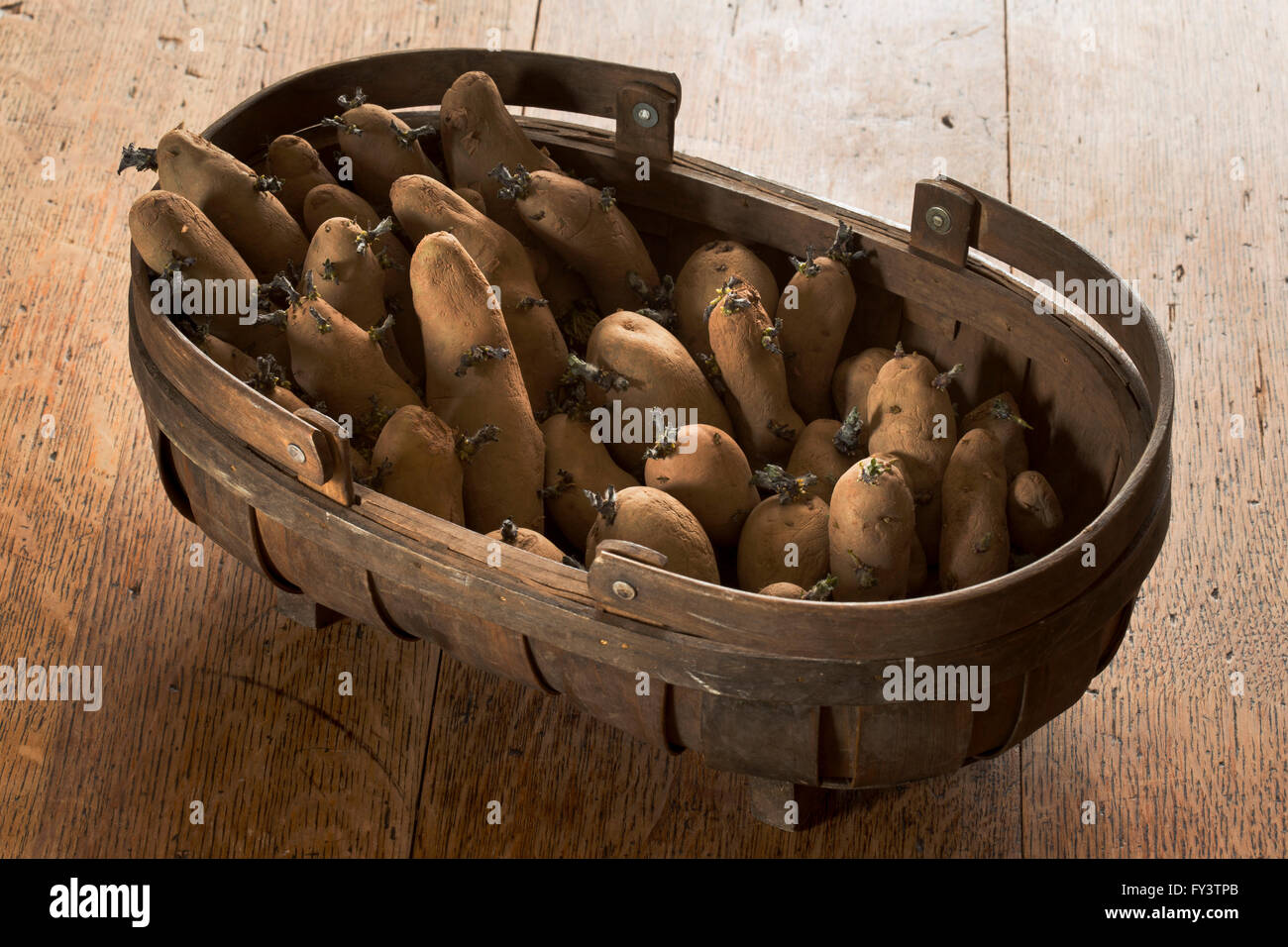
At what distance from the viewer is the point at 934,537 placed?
1400 mm

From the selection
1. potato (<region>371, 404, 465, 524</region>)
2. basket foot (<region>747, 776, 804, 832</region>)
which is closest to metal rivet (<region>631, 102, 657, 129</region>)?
potato (<region>371, 404, 465, 524</region>)

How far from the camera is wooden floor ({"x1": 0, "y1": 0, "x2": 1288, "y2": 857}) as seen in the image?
4.77ft

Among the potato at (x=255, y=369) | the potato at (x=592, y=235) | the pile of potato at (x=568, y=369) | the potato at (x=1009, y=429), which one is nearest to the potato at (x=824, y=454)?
the pile of potato at (x=568, y=369)

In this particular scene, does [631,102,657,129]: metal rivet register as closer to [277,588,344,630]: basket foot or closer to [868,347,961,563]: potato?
[868,347,961,563]: potato

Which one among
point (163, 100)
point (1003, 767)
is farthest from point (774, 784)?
point (163, 100)

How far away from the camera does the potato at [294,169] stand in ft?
5.08

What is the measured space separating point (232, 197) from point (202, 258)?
9 cm

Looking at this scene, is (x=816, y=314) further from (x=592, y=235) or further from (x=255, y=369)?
(x=255, y=369)

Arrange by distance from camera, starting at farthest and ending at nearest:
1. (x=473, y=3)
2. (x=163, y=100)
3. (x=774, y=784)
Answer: (x=473, y=3) < (x=163, y=100) < (x=774, y=784)

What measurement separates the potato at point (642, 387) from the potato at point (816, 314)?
0.30 feet

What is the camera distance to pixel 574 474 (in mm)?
1428

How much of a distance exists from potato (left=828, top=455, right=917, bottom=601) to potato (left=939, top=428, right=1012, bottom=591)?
0.06m

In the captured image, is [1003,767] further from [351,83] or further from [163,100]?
[163,100]

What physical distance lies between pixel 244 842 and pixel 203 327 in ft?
1.52
